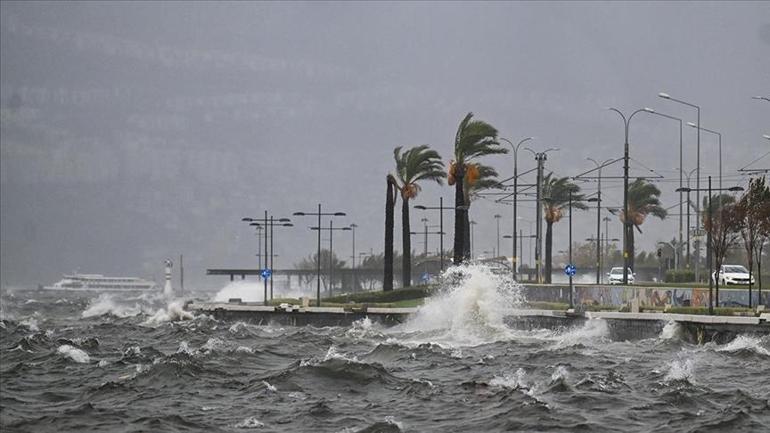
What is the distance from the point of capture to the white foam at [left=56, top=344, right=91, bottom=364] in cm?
5028

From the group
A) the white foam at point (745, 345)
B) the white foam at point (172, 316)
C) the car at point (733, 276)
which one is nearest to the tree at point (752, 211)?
the car at point (733, 276)

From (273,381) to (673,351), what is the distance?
1955 centimetres

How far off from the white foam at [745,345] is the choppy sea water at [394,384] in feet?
0.39

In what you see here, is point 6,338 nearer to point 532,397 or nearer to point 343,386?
point 343,386

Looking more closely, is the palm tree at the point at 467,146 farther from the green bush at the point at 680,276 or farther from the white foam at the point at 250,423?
the white foam at the point at 250,423

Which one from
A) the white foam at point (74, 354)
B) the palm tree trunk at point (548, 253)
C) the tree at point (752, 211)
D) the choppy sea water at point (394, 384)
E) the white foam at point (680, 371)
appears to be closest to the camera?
the choppy sea water at point (394, 384)

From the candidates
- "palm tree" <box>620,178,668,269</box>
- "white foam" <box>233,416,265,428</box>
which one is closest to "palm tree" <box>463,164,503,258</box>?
"palm tree" <box>620,178,668,269</box>

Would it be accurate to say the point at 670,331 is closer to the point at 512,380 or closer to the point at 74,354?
the point at 512,380

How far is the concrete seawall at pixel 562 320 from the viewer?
56188 mm

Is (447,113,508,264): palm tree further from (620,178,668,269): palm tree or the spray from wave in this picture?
(620,178,668,269): palm tree

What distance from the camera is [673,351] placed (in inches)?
2056

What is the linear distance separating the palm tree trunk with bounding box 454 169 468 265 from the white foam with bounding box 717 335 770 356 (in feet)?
121

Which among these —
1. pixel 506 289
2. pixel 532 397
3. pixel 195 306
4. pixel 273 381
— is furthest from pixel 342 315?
pixel 532 397

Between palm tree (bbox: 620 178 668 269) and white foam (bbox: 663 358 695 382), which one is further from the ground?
palm tree (bbox: 620 178 668 269)
